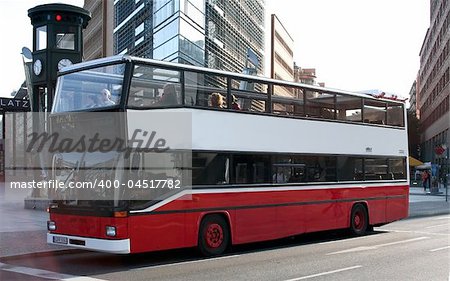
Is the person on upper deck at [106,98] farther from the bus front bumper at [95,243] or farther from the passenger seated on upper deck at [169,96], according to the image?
→ the bus front bumper at [95,243]

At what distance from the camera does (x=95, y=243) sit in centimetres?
1084

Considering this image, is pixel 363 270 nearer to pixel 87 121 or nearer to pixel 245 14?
pixel 87 121

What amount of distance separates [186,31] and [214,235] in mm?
26450

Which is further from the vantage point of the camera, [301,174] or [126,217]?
[301,174]

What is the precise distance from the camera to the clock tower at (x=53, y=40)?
21.5 metres

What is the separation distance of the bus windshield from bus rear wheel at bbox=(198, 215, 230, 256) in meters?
3.29

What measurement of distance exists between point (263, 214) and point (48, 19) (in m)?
12.4

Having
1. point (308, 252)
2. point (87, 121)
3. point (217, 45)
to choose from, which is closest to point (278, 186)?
point (308, 252)

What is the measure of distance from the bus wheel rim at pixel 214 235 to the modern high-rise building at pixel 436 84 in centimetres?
5386

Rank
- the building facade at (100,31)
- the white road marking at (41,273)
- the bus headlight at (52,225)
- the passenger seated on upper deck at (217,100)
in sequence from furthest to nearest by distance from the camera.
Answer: the building facade at (100,31)
the passenger seated on upper deck at (217,100)
the bus headlight at (52,225)
the white road marking at (41,273)

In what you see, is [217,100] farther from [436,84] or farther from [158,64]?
[436,84]

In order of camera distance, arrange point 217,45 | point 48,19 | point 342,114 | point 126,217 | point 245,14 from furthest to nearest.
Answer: point 245,14 → point 217,45 → point 48,19 → point 342,114 → point 126,217

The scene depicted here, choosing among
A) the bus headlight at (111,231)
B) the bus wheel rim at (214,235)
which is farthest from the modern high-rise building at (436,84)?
the bus headlight at (111,231)

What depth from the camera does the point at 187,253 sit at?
1317 centimetres
